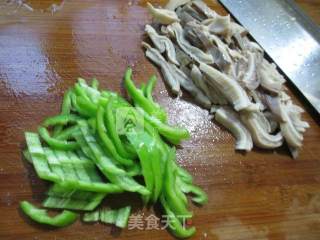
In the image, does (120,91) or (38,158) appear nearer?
(38,158)

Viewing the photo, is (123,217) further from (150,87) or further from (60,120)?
(150,87)

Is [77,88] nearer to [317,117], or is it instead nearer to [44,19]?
[44,19]

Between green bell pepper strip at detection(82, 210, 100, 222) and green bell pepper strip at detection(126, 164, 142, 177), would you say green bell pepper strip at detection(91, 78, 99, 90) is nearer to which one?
green bell pepper strip at detection(126, 164, 142, 177)

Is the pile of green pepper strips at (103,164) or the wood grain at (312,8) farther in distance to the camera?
the wood grain at (312,8)

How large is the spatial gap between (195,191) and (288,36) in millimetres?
1863

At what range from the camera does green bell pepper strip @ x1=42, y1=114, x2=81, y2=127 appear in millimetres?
1949

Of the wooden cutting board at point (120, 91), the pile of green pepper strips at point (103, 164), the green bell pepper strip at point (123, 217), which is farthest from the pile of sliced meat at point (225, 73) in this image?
the green bell pepper strip at point (123, 217)

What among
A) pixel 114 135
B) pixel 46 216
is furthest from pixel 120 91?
pixel 46 216

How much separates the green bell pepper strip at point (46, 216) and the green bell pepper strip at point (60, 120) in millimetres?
451

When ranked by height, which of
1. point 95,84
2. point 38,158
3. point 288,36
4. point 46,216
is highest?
point 288,36

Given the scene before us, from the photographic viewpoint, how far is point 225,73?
2.57m

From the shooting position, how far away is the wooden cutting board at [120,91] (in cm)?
177

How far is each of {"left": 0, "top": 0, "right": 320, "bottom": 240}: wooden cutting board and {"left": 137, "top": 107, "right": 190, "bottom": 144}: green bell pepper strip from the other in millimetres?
131

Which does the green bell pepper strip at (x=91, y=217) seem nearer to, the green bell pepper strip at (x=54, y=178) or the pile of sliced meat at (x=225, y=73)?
the green bell pepper strip at (x=54, y=178)
